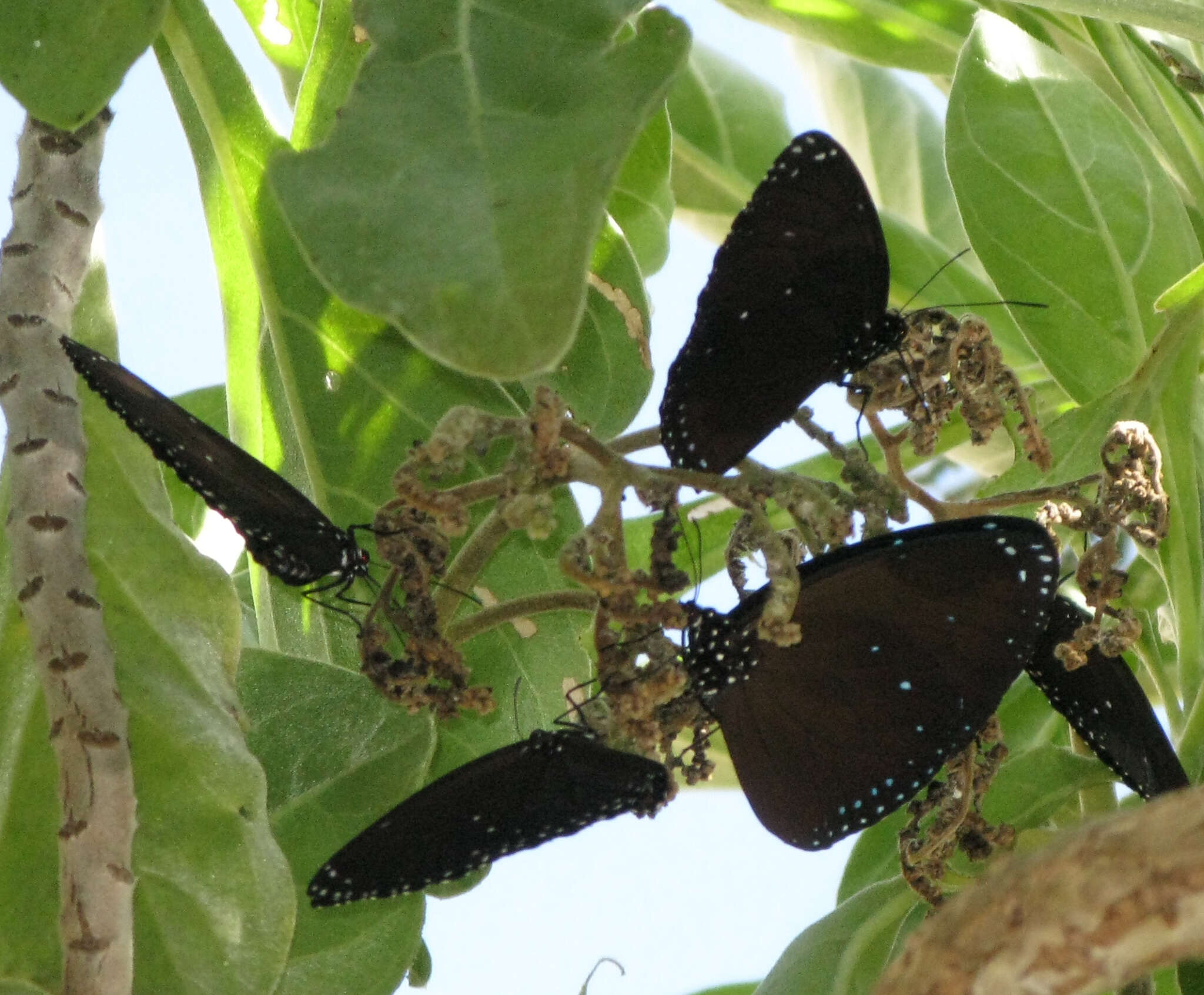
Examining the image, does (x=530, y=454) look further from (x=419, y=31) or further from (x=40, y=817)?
(x=40, y=817)

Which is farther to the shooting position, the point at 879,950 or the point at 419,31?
the point at 879,950

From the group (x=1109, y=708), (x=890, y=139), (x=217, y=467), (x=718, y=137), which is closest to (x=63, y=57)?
(x=217, y=467)

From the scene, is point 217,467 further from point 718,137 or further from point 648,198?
point 718,137

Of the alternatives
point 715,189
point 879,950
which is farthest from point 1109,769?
point 715,189

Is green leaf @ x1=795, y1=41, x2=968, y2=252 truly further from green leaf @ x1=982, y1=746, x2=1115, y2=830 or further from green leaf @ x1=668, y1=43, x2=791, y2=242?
green leaf @ x1=982, y1=746, x2=1115, y2=830

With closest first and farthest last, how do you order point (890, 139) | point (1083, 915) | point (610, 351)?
point (1083, 915) < point (610, 351) < point (890, 139)

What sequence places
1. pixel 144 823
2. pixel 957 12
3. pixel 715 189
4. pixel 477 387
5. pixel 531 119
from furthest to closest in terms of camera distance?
pixel 715 189 → pixel 957 12 → pixel 477 387 → pixel 144 823 → pixel 531 119

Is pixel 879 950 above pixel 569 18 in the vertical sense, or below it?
below

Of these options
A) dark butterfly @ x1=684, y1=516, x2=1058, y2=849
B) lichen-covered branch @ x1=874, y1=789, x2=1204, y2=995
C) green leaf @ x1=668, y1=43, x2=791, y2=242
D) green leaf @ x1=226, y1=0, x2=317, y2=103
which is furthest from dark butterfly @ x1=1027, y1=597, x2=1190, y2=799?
green leaf @ x1=668, y1=43, x2=791, y2=242
